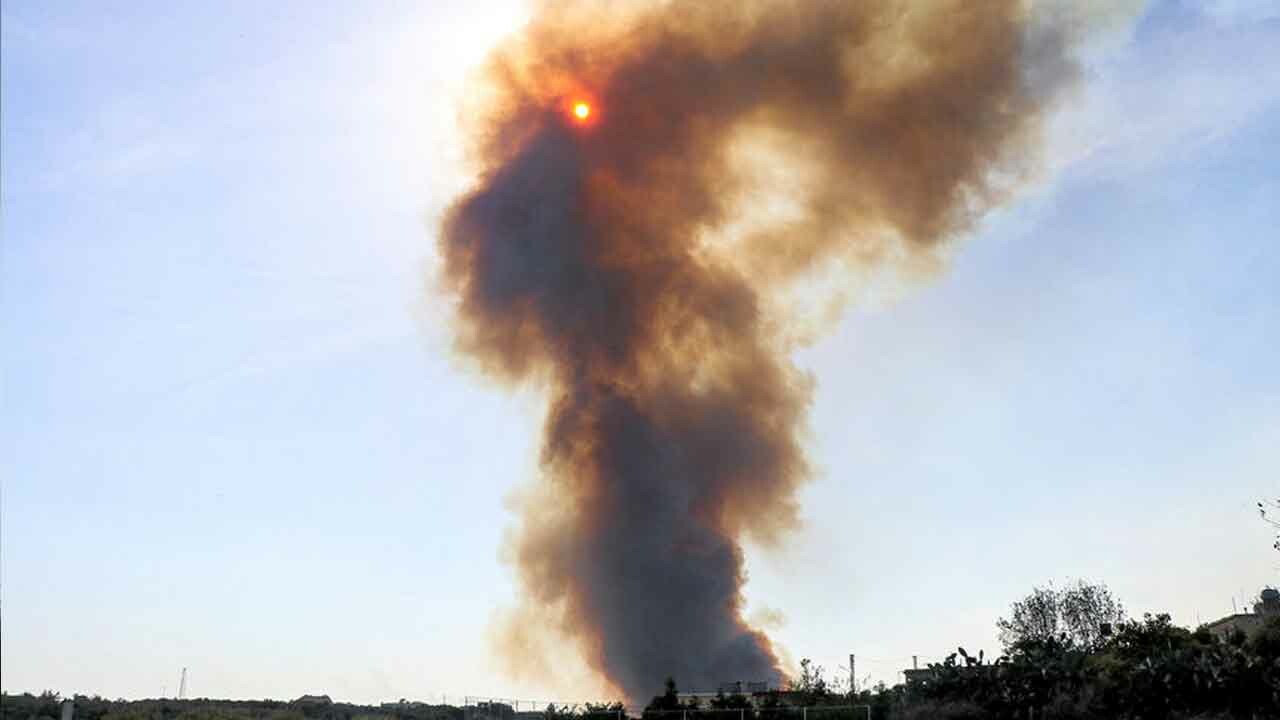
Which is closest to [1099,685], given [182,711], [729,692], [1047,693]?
[1047,693]

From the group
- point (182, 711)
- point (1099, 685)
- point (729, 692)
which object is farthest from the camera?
point (729, 692)

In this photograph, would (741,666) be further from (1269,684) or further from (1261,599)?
(1269,684)

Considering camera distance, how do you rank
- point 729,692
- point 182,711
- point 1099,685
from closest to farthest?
point 1099,685 → point 182,711 → point 729,692

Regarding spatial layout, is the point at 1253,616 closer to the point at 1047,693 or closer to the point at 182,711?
the point at 1047,693

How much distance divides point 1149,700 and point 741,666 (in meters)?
38.6

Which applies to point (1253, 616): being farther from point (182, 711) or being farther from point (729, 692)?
point (182, 711)

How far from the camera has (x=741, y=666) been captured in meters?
72.1

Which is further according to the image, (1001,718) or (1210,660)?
(1001,718)

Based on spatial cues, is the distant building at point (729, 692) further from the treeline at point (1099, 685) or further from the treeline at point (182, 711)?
the treeline at point (182, 711)

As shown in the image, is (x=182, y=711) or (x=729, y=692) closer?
(x=182, y=711)

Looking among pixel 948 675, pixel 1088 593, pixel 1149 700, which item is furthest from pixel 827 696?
pixel 1088 593

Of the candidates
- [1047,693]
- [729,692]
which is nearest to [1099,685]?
[1047,693]

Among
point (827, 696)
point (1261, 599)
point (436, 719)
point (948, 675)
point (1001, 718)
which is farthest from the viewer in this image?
point (1261, 599)

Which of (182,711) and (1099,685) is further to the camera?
(182,711)
